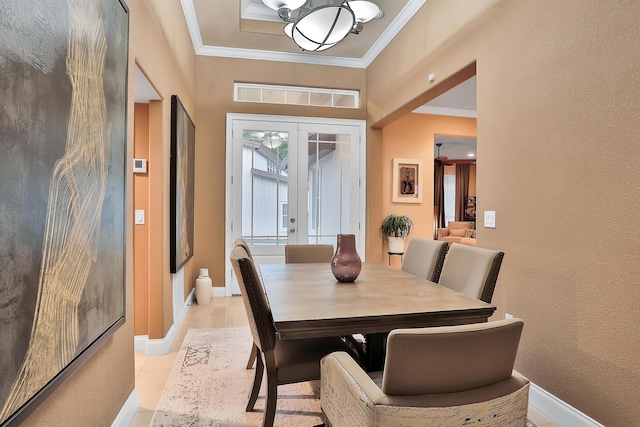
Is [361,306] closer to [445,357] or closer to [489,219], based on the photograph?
[445,357]

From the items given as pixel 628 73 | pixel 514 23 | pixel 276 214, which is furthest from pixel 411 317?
pixel 276 214

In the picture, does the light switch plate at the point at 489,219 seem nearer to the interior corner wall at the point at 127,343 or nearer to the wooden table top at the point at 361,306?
the wooden table top at the point at 361,306

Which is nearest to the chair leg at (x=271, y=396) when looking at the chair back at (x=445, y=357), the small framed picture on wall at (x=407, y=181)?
the chair back at (x=445, y=357)

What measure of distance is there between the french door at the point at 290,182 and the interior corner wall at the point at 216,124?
4.5 inches

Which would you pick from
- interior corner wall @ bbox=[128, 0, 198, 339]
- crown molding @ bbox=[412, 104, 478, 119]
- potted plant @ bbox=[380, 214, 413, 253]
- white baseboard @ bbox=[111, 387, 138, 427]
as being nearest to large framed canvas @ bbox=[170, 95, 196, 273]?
interior corner wall @ bbox=[128, 0, 198, 339]

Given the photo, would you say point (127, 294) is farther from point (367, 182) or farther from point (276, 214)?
point (367, 182)

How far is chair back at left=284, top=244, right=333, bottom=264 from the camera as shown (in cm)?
319

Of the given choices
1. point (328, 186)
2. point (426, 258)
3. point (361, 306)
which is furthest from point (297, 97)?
point (361, 306)

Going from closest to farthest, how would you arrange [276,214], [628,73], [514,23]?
1. [628,73]
2. [514,23]
3. [276,214]

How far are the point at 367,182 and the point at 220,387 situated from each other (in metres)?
3.39

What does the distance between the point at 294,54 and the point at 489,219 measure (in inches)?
137

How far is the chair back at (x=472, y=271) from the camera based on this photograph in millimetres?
1886

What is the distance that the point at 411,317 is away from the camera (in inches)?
59.7

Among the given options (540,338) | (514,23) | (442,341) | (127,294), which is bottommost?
(540,338)
